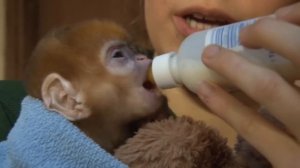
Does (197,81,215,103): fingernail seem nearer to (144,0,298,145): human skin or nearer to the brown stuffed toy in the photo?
the brown stuffed toy

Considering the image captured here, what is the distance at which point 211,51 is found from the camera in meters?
0.52

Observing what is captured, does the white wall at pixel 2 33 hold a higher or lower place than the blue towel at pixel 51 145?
lower

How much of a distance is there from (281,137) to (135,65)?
22 cm

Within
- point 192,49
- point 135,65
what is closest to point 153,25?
point 135,65

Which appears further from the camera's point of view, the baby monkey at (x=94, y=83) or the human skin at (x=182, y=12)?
the human skin at (x=182, y=12)

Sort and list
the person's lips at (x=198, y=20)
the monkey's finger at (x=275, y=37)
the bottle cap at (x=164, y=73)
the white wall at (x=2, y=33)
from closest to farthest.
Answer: the monkey's finger at (x=275, y=37) → the bottle cap at (x=164, y=73) → the person's lips at (x=198, y=20) → the white wall at (x=2, y=33)

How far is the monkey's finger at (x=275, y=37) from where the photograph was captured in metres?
0.47

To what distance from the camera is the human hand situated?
1.59ft

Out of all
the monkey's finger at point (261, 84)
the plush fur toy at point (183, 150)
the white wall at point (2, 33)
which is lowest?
the white wall at point (2, 33)

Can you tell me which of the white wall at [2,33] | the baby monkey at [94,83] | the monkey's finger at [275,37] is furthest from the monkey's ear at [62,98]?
the white wall at [2,33]

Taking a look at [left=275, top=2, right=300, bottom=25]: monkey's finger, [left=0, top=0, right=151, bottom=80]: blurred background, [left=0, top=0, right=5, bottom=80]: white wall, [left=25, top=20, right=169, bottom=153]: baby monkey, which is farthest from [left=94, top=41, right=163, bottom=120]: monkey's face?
[left=0, top=0, right=5, bottom=80]: white wall

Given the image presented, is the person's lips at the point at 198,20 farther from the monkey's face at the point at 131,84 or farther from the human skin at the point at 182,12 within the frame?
the monkey's face at the point at 131,84

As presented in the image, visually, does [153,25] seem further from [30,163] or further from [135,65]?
[30,163]

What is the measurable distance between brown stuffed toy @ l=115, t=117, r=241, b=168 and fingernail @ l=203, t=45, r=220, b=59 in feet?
0.27
